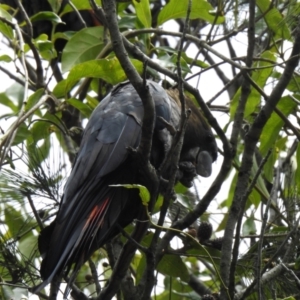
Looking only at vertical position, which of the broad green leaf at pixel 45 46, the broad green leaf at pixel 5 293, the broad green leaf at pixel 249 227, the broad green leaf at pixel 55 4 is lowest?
the broad green leaf at pixel 5 293

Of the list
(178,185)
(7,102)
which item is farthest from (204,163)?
(7,102)

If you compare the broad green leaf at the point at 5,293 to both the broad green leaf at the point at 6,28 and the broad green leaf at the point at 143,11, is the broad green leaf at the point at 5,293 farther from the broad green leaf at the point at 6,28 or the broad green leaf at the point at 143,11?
the broad green leaf at the point at 143,11

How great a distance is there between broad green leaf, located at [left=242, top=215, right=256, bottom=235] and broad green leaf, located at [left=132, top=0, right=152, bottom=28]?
950 millimetres

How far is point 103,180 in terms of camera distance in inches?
111

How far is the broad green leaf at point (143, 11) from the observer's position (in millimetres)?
3197

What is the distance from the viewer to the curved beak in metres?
3.34

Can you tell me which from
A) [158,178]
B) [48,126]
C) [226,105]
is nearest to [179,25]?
[226,105]

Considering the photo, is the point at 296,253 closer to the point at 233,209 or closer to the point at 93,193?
the point at 233,209

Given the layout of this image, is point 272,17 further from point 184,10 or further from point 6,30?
point 6,30

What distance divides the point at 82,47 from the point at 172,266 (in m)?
1.15

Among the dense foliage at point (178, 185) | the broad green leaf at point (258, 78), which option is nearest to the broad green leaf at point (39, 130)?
the dense foliage at point (178, 185)

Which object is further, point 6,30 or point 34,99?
point 6,30

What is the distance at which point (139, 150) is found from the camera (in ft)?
8.29

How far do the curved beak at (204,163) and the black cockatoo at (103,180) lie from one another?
0.12 metres
